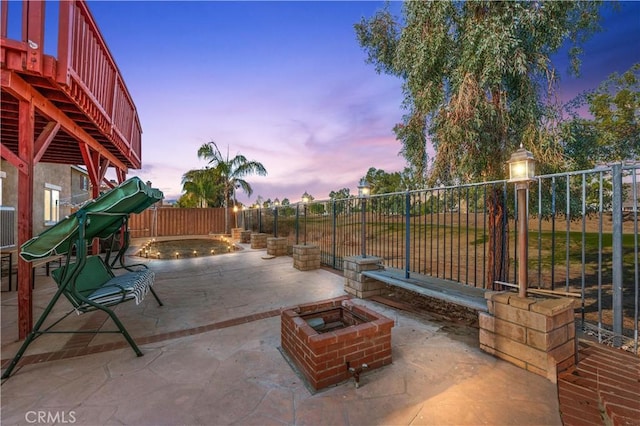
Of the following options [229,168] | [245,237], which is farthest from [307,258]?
[229,168]

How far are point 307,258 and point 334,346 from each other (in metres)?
4.27

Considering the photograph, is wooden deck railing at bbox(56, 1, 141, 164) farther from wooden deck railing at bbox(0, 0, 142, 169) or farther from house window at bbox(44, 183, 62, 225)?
house window at bbox(44, 183, 62, 225)

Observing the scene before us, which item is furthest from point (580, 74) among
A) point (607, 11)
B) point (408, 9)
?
point (408, 9)

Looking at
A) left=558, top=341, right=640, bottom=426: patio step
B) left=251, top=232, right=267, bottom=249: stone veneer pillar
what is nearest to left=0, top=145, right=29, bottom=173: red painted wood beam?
left=558, top=341, right=640, bottom=426: patio step

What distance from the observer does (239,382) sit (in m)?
2.18

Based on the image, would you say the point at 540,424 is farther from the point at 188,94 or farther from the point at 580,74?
the point at 188,94

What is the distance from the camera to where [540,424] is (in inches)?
67.7

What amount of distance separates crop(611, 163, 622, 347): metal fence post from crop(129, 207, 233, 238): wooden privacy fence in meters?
17.8

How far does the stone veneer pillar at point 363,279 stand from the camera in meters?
4.34

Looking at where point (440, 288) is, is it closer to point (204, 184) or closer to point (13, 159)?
point (13, 159)

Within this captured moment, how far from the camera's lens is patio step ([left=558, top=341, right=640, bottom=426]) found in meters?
1.72

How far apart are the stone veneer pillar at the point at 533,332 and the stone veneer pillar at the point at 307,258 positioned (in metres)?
4.29

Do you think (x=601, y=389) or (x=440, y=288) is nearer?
(x=601, y=389)

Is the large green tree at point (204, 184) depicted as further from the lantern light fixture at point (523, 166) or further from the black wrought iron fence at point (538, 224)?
the lantern light fixture at point (523, 166)
